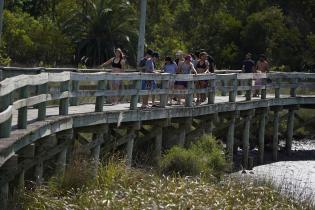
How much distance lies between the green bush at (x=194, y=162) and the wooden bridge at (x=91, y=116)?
0.54m

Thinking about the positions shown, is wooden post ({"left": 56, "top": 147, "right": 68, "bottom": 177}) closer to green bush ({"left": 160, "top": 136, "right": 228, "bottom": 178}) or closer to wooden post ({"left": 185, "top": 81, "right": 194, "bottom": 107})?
green bush ({"left": 160, "top": 136, "right": 228, "bottom": 178})

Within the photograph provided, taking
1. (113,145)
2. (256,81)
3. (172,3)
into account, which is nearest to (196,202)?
(113,145)

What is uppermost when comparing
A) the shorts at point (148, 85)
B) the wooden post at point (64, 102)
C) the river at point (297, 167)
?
the wooden post at point (64, 102)

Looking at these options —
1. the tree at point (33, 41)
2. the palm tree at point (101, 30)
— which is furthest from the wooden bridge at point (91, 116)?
the palm tree at point (101, 30)

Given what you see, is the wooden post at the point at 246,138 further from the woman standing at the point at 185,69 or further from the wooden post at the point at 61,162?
the wooden post at the point at 61,162

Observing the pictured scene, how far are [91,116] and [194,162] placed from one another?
2.47 m

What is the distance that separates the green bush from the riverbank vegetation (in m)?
1.14

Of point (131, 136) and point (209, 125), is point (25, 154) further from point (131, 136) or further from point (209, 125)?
point (209, 125)

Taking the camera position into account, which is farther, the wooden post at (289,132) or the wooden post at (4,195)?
the wooden post at (289,132)

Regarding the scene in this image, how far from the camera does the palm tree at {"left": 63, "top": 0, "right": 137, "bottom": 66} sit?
165 feet

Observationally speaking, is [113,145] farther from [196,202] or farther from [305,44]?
[305,44]

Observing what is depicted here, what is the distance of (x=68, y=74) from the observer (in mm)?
14859

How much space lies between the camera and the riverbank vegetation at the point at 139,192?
41.2 ft

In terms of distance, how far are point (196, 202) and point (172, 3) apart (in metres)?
50.2
